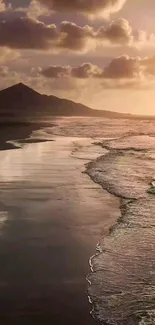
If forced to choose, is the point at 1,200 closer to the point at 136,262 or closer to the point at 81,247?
the point at 81,247

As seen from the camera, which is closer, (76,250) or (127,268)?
(127,268)

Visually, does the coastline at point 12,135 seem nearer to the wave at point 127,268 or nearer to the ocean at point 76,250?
the ocean at point 76,250

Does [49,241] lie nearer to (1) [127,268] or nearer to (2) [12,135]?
(1) [127,268]

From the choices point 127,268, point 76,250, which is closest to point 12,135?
point 76,250

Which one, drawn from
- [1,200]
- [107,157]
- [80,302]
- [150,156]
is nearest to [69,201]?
[1,200]

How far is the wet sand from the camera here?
7375 millimetres

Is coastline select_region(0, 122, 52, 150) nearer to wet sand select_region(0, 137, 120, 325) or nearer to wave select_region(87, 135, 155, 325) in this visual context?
wet sand select_region(0, 137, 120, 325)

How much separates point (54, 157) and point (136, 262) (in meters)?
20.6

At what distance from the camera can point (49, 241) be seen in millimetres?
10812

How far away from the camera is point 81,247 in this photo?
10586 mm

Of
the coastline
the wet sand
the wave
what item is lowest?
the coastline

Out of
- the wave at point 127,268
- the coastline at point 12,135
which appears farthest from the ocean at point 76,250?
the coastline at point 12,135

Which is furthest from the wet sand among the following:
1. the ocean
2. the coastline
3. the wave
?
the coastline

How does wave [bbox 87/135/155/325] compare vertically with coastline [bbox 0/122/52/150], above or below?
above
